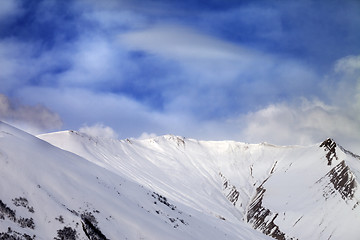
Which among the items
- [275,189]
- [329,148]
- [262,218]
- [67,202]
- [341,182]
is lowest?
[67,202]

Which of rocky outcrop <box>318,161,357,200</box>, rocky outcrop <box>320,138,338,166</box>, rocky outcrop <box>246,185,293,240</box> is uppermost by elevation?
rocky outcrop <box>320,138,338,166</box>

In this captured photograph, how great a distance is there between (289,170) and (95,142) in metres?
103

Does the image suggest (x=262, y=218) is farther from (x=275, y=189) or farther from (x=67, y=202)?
(x=67, y=202)

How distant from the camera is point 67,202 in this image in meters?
31.3

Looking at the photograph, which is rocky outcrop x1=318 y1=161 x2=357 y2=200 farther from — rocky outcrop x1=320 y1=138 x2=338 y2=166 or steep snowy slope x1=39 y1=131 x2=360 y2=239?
rocky outcrop x1=320 y1=138 x2=338 y2=166

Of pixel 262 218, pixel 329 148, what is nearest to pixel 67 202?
pixel 262 218

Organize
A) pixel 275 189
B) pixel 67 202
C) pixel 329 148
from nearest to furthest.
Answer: pixel 67 202
pixel 275 189
pixel 329 148

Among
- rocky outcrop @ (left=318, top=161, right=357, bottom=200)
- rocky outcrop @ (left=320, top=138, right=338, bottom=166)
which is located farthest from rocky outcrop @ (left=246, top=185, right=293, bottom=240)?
rocky outcrop @ (left=320, top=138, right=338, bottom=166)

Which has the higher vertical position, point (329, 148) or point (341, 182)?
point (329, 148)

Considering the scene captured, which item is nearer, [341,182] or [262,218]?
[341,182]

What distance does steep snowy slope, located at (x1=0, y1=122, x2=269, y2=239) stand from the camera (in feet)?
87.4

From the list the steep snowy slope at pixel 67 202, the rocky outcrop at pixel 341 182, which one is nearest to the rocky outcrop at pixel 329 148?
the rocky outcrop at pixel 341 182

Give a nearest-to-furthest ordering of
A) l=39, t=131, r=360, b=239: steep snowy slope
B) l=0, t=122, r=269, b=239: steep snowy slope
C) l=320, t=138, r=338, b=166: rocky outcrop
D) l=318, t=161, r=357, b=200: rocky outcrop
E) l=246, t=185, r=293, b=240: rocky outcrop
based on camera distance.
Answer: l=0, t=122, r=269, b=239: steep snowy slope, l=39, t=131, r=360, b=239: steep snowy slope, l=246, t=185, r=293, b=240: rocky outcrop, l=318, t=161, r=357, b=200: rocky outcrop, l=320, t=138, r=338, b=166: rocky outcrop

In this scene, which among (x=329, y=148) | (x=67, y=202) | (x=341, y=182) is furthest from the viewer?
(x=329, y=148)
